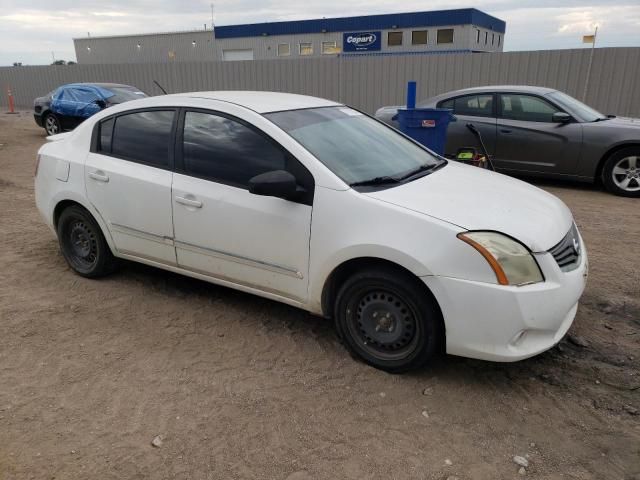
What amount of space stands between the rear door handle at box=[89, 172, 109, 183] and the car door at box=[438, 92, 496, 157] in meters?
5.93

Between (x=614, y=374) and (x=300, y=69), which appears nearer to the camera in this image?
(x=614, y=374)

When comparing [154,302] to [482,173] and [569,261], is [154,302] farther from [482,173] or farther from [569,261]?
[569,261]

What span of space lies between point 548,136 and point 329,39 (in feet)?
119

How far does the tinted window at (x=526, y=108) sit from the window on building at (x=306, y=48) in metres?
36.0

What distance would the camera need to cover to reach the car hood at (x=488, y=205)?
2.98 meters

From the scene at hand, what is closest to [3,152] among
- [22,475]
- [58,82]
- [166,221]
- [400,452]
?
[166,221]

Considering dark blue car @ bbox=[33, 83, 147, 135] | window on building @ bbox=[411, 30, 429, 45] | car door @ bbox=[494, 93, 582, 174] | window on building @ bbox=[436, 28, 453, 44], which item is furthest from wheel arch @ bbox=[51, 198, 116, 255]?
window on building @ bbox=[411, 30, 429, 45]

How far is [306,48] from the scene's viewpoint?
42.0m

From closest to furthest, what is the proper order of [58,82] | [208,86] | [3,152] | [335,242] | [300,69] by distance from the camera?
[335,242] → [3,152] → [300,69] → [208,86] → [58,82]

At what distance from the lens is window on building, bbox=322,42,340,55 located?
4131 cm

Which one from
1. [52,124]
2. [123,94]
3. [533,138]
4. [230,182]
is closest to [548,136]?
[533,138]

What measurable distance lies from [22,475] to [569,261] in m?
3.09

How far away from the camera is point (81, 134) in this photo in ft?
14.8

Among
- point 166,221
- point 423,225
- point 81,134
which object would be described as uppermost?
point 81,134
